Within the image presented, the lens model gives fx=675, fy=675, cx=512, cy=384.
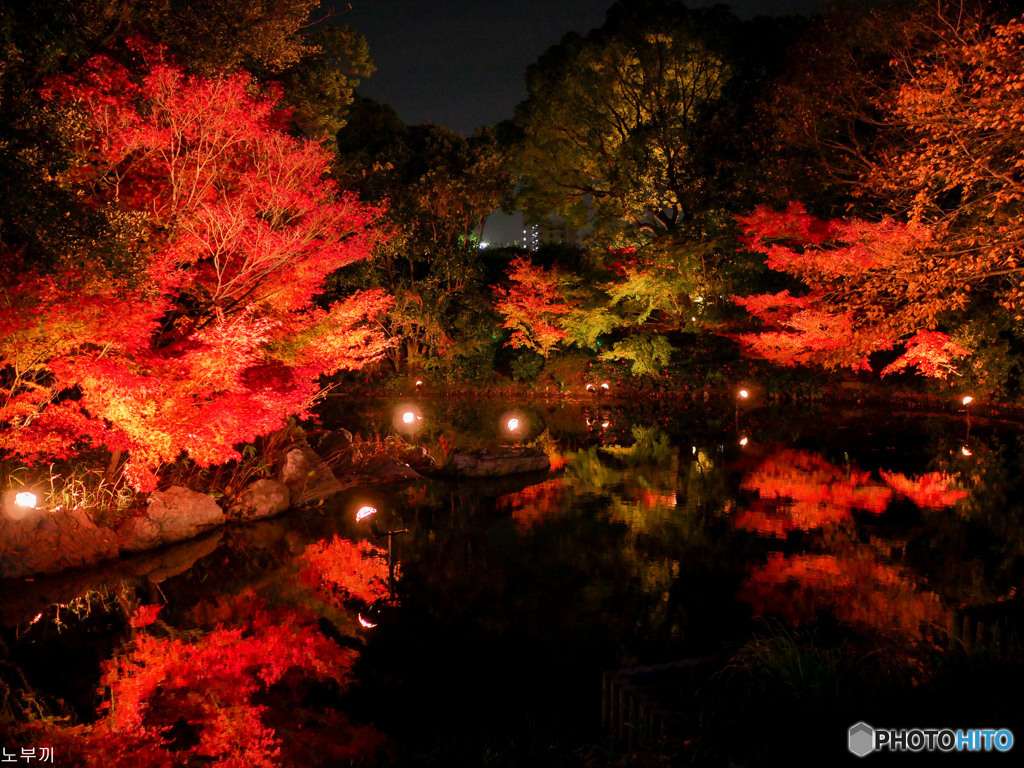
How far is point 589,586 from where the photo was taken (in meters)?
7.20

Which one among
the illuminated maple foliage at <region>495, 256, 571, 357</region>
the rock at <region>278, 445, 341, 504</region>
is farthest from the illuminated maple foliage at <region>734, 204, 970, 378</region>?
the rock at <region>278, 445, 341, 504</region>

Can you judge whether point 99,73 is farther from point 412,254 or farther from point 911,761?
point 412,254

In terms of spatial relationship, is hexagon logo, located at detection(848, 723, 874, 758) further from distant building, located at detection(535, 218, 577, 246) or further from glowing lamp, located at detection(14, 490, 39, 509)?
distant building, located at detection(535, 218, 577, 246)

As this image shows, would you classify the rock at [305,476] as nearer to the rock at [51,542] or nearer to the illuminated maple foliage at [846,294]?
the rock at [51,542]

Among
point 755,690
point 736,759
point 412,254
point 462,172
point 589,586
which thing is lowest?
point 736,759

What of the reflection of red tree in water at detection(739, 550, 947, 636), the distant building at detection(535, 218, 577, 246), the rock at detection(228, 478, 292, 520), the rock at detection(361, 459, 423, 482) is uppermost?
the distant building at detection(535, 218, 577, 246)

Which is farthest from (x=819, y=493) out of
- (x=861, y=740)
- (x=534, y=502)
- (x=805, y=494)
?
(x=861, y=740)

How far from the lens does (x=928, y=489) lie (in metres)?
10.8

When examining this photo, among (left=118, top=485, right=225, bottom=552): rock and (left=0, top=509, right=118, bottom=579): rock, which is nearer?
(left=0, top=509, right=118, bottom=579): rock

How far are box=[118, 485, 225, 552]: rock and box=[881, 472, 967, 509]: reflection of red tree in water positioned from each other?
10267mm

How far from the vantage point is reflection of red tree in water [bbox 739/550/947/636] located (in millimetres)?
6219

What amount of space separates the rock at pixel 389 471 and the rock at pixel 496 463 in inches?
26.6

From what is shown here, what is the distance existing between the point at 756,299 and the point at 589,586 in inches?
517

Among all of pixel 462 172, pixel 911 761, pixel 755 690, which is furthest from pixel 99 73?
pixel 462 172
